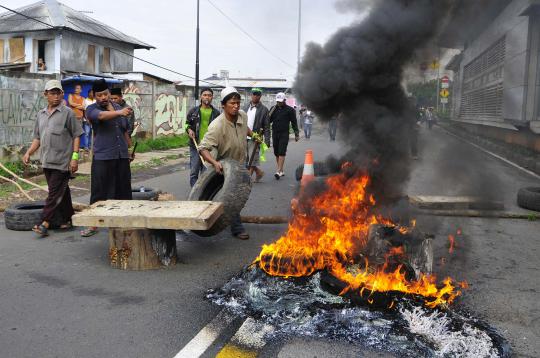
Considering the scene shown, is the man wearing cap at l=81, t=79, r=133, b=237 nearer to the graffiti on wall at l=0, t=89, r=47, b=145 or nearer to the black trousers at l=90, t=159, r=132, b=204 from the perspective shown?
the black trousers at l=90, t=159, r=132, b=204

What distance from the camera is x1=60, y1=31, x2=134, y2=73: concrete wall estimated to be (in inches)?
1182

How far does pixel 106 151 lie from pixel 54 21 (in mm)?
27211

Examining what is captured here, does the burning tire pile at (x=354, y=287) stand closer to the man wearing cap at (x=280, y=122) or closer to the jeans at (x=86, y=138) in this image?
the man wearing cap at (x=280, y=122)

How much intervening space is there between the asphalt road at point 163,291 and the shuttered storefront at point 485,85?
1336 centimetres

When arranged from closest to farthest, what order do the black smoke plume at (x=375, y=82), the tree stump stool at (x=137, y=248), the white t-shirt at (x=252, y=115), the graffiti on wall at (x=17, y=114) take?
the tree stump stool at (x=137, y=248) → the black smoke plume at (x=375, y=82) → the white t-shirt at (x=252, y=115) → the graffiti on wall at (x=17, y=114)

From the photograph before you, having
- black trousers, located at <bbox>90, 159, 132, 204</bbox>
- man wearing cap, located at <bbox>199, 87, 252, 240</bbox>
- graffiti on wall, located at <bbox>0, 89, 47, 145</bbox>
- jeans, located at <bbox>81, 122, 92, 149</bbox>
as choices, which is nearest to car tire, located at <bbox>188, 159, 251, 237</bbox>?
man wearing cap, located at <bbox>199, 87, 252, 240</bbox>

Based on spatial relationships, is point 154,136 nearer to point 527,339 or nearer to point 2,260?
point 2,260

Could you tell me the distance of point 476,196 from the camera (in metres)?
8.27

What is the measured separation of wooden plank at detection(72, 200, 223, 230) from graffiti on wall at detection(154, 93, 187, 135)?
16.1 m

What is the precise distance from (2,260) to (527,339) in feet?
16.7

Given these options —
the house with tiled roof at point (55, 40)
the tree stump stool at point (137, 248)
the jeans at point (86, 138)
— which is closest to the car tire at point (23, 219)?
the tree stump stool at point (137, 248)

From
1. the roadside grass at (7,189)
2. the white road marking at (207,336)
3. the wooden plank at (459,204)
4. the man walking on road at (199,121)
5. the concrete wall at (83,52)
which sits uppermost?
the concrete wall at (83,52)

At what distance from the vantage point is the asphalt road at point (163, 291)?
3.43 metres

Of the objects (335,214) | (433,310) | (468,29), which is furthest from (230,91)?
(433,310)
